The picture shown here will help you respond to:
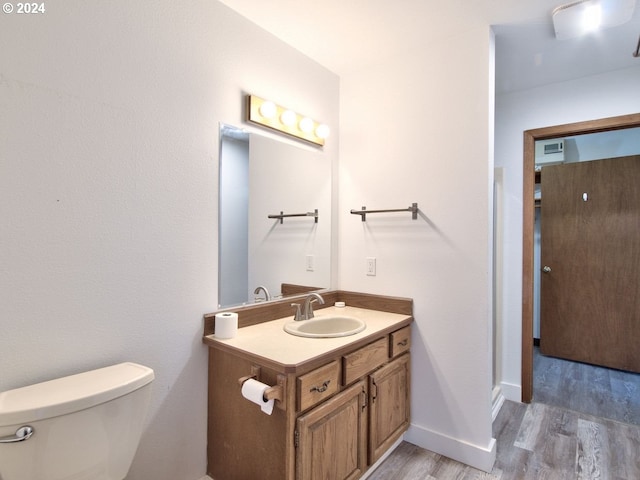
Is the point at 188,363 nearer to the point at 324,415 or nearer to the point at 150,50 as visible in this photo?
the point at 324,415

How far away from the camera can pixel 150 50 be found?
1435 millimetres

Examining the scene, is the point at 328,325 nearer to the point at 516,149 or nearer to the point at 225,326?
the point at 225,326

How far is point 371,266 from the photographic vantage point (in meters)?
2.27

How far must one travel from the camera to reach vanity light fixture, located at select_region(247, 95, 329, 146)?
182 centimetres

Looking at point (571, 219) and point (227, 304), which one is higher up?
point (571, 219)

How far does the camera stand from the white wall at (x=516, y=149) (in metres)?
2.46

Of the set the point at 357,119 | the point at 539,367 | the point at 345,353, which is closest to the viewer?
the point at 345,353

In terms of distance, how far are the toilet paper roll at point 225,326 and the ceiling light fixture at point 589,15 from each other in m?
2.17

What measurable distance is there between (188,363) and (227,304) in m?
0.32

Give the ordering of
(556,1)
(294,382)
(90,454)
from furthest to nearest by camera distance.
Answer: (556,1)
(294,382)
(90,454)

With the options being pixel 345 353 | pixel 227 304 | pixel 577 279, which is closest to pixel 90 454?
pixel 227 304

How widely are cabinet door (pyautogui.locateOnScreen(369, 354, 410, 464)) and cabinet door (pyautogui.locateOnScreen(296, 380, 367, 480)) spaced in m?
0.07

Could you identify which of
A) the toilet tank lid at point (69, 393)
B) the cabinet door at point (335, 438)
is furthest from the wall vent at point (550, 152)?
the toilet tank lid at point (69, 393)

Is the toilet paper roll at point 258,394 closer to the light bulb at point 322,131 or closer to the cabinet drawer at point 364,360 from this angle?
the cabinet drawer at point 364,360
